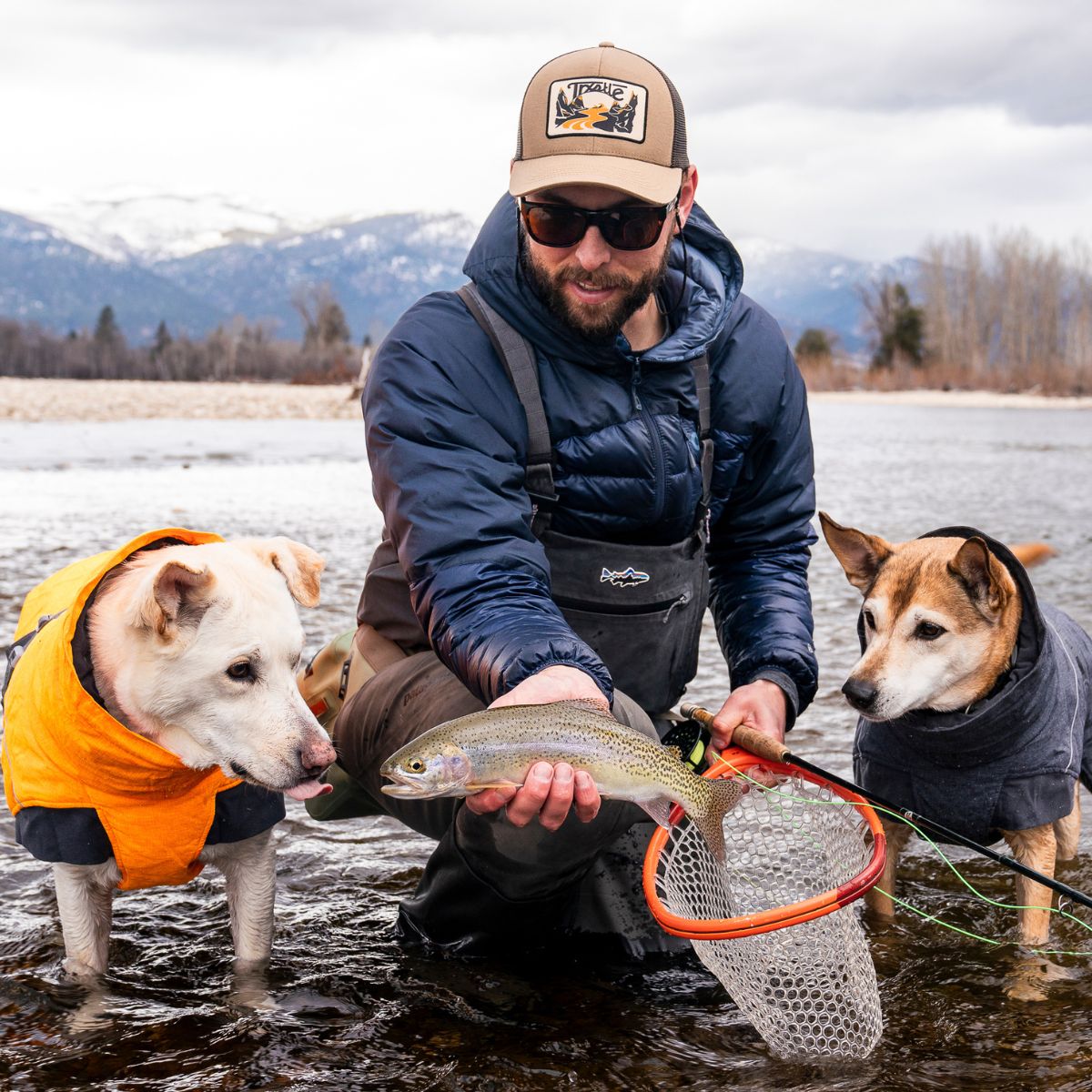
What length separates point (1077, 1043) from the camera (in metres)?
3.47

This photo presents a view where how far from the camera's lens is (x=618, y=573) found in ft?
13.8

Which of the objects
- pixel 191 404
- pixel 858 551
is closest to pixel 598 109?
pixel 858 551

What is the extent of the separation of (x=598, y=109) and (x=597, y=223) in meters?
0.34

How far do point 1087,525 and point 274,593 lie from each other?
12284 mm

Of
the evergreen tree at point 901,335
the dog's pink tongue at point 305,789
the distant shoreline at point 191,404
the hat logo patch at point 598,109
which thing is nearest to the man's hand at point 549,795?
the dog's pink tongue at point 305,789

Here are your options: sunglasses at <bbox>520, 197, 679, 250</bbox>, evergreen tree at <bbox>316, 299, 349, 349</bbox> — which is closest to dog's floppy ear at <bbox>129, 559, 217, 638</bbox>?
sunglasses at <bbox>520, 197, 679, 250</bbox>

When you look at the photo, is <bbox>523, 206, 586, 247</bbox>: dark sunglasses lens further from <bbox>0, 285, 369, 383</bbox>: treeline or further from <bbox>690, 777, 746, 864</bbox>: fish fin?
<bbox>0, 285, 369, 383</bbox>: treeline

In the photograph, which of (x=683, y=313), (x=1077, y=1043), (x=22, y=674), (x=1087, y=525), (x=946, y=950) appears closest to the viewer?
(x=1077, y=1043)

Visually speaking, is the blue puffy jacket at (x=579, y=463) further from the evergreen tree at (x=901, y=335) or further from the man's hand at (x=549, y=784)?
the evergreen tree at (x=901, y=335)

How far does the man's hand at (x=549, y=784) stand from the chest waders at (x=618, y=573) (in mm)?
733

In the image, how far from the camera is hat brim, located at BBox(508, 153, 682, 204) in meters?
3.86

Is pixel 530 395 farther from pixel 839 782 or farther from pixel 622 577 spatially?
pixel 839 782

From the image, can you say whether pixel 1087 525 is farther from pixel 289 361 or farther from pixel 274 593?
pixel 289 361

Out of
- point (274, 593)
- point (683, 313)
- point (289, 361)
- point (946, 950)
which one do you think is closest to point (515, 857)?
point (274, 593)
